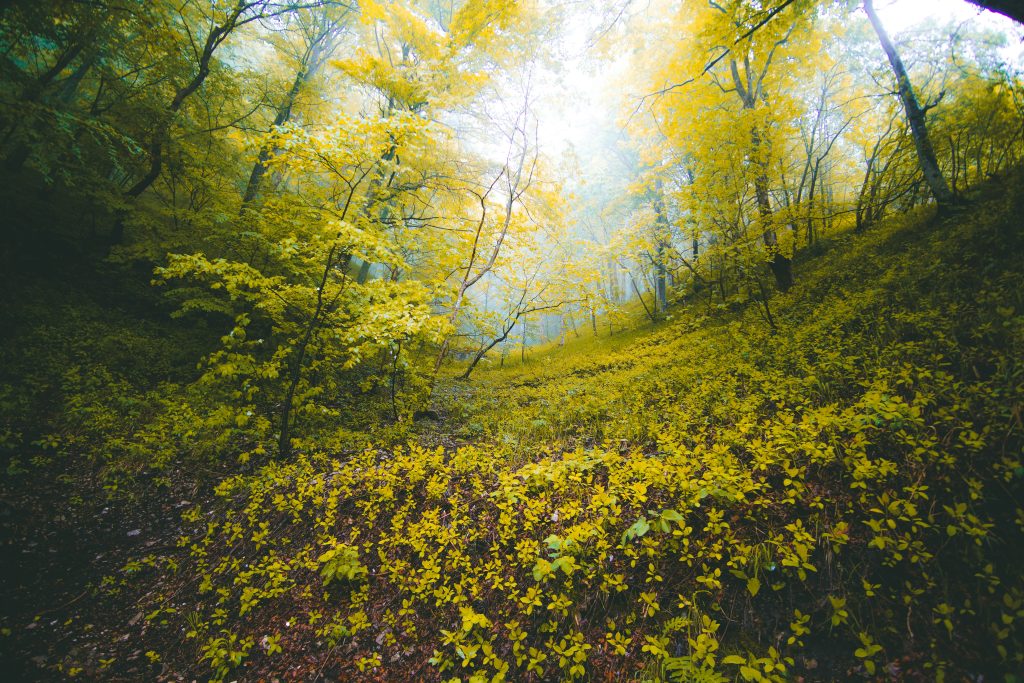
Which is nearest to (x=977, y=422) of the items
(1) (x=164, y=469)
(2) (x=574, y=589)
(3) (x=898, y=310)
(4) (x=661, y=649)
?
(3) (x=898, y=310)

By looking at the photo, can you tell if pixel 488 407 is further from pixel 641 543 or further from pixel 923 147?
pixel 923 147

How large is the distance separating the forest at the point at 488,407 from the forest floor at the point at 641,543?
3 cm

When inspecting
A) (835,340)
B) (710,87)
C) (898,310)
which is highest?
(710,87)

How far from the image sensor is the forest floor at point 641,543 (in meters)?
2.31

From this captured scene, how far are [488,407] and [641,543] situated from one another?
5.68 m

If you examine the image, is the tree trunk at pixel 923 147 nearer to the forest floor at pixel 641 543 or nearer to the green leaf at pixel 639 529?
the forest floor at pixel 641 543

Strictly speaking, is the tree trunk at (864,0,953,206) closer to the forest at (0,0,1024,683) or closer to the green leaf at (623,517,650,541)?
the forest at (0,0,1024,683)

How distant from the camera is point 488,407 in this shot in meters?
8.48

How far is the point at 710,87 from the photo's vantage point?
31.5ft

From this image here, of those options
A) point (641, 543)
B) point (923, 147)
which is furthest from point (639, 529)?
point (923, 147)

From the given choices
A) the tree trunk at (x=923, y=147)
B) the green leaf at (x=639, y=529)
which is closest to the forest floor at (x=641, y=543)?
the green leaf at (x=639, y=529)

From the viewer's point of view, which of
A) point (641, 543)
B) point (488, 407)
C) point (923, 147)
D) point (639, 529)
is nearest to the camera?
point (639, 529)

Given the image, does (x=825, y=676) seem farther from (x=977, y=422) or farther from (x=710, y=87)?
(x=710, y=87)

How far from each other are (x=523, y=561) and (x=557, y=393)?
17.4ft
